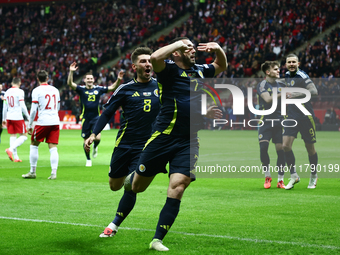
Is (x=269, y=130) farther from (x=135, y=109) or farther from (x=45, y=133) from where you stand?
(x=45, y=133)

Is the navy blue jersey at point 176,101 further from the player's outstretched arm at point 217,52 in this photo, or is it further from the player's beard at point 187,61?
the player's outstretched arm at point 217,52

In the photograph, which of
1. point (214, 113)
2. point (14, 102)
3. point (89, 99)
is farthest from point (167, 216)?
point (14, 102)

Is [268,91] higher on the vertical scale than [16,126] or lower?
higher

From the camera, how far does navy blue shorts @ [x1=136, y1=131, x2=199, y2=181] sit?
4996 mm

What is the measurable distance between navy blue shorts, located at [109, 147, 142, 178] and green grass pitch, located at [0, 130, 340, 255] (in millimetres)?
679

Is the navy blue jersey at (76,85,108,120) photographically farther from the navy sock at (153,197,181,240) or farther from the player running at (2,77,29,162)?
the navy sock at (153,197,181,240)

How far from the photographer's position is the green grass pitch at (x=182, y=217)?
5.05 metres

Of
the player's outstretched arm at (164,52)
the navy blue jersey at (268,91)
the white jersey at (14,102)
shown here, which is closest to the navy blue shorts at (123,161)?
the player's outstretched arm at (164,52)

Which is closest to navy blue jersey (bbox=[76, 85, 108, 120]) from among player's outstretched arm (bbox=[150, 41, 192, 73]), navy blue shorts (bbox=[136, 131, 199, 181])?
navy blue shorts (bbox=[136, 131, 199, 181])

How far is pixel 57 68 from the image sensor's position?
42500mm

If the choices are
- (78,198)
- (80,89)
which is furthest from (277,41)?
(78,198)

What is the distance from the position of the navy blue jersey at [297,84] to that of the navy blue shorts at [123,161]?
14.3ft

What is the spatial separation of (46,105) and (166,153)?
6.35 m

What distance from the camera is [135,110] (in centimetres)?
611
